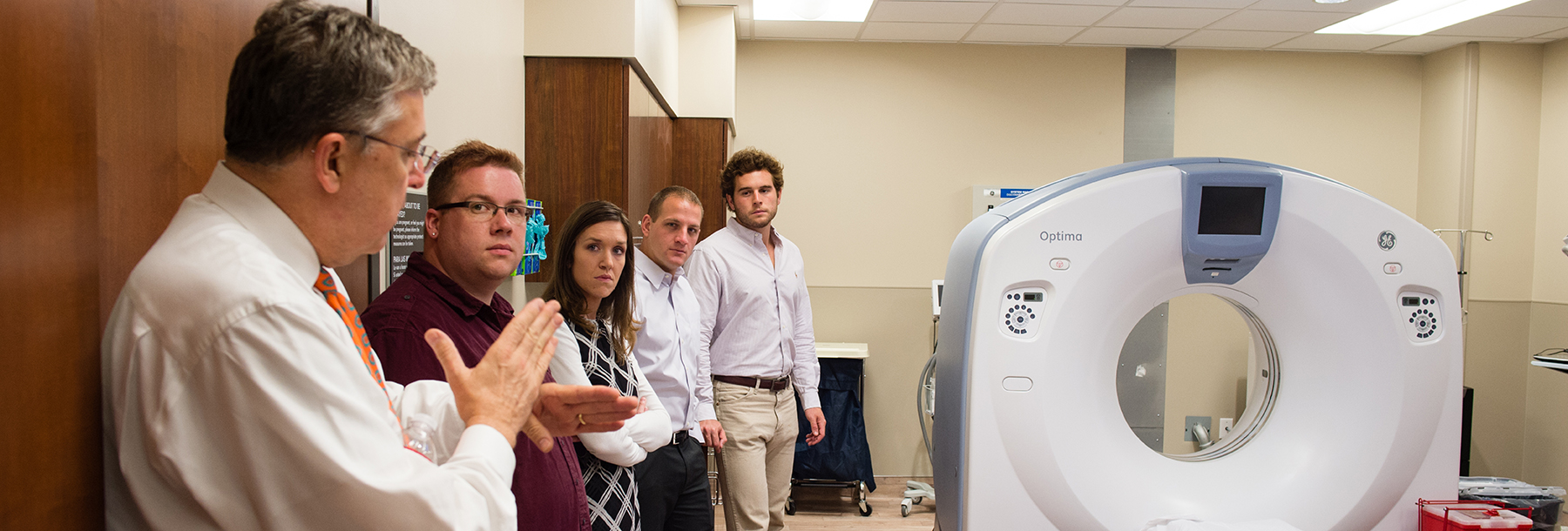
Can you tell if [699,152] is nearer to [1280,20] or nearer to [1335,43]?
[1280,20]

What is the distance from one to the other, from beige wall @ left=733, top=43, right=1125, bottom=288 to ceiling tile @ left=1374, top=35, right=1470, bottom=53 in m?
1.50

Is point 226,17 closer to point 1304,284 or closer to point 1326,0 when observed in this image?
point 1304,284

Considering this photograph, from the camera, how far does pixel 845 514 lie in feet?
12.9

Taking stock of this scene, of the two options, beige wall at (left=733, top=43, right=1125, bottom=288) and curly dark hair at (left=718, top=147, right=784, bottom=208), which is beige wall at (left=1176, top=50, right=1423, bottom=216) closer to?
beige wall at (left=733, top=43, right=1125, bottom=288)

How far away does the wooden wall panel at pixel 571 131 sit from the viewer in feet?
7.47

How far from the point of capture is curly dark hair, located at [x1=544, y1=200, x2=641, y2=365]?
1.72 m

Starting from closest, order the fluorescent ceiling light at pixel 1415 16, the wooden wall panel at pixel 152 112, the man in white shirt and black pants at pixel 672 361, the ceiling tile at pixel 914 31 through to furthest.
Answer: the wooden wall panel at pixel 152 112, the man in white shirt and black pants at pixel 672 361, the fluorescent ceiling light at pixel 1415 16, the ceiling tile at pixel 914 31

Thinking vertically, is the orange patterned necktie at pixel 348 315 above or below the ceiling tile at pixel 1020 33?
below

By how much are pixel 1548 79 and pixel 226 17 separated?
19.4 feet

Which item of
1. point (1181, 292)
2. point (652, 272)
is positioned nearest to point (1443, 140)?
point (1181, 292)

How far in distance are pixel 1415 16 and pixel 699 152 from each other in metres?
3.62

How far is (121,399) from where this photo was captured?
0.66 m

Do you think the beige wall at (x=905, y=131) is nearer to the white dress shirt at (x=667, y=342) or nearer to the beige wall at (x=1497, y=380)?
the beige wall at (x=1497, y=380)

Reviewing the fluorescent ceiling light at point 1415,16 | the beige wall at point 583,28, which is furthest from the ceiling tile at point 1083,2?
the beige wall at point 583,28
